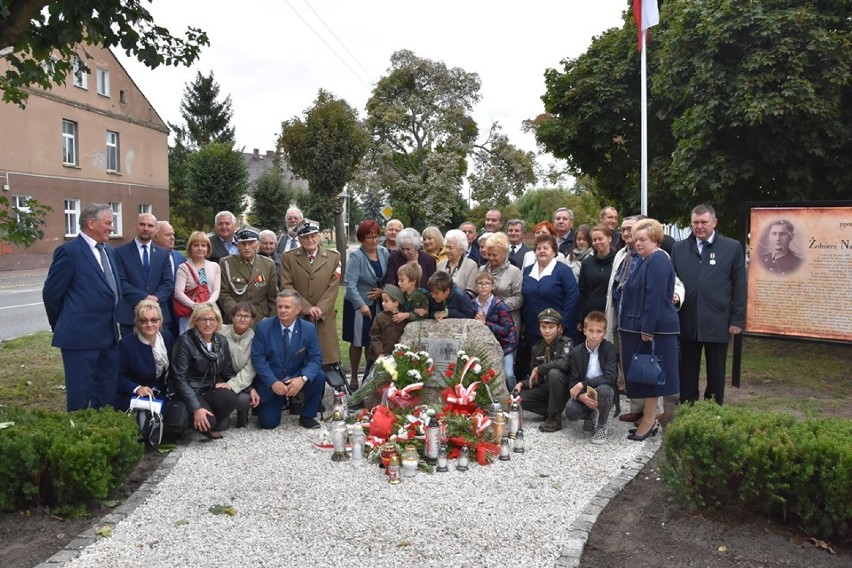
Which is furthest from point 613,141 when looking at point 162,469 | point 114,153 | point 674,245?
point 114,153

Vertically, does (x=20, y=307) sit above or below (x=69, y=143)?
below

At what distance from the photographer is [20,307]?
52.1 feet

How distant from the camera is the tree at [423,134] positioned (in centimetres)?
3253

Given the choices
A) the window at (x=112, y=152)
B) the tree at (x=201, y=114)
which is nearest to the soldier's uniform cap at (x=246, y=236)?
the window at (x=112, y=152)

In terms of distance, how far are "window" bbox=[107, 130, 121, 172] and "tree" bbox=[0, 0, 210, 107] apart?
88.1 feet

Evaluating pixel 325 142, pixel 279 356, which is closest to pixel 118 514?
pixel 279 356

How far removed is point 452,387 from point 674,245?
2.71m

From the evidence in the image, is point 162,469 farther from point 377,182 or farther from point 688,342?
point 377,182

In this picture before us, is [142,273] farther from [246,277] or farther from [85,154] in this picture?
[85,154]

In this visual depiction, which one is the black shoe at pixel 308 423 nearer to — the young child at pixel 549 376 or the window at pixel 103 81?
the young child at pixel 549 376

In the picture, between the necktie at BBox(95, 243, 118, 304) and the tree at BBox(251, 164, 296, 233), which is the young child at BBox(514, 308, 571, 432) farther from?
the tree at BBox(251, 164, 296, 233)

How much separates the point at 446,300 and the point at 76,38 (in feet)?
14.1

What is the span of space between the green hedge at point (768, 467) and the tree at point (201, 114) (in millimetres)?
55340

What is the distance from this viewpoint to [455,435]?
567 cm
